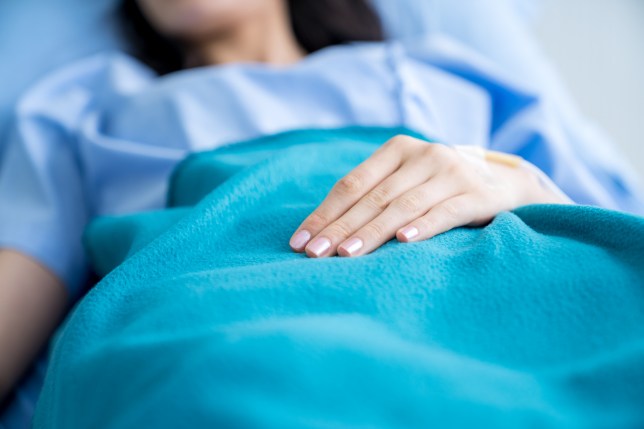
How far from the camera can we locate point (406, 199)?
65 cm

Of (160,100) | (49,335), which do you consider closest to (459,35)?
(160,100)

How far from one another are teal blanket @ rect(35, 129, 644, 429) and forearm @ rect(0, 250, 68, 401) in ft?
0.96

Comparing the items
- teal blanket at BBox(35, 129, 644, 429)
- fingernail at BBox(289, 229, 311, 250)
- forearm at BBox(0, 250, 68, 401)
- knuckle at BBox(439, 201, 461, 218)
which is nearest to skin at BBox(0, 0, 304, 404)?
forearm at BBox(0, 250, 68, 401)

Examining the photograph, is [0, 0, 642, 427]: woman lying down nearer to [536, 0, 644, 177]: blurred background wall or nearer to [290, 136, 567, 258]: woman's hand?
[290, 136, 567, 258]: woman's hand

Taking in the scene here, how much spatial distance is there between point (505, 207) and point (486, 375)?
1.05 feet

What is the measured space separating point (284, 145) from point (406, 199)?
250 mm

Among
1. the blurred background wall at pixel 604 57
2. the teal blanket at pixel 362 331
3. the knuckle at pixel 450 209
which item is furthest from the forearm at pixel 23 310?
the blurred background wall at pixel 604 57

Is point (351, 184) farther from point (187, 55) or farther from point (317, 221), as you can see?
point (187, 55)

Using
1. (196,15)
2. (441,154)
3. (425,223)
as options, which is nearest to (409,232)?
(425,223)

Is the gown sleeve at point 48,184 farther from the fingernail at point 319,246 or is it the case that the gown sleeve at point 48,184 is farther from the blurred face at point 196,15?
the fingernail at point 319,246

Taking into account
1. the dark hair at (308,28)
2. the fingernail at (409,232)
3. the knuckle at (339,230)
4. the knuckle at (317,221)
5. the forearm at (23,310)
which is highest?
the fingernail at (409,232)

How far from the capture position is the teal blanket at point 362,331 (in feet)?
1.33

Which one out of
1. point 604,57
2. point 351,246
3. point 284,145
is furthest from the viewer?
point 604,57

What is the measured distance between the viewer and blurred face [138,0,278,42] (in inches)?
44.4
